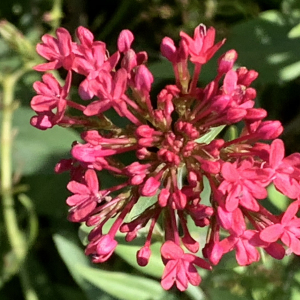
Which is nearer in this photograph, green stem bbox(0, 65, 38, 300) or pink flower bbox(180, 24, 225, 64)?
pink flower bbox(180, 24, 225, 64)

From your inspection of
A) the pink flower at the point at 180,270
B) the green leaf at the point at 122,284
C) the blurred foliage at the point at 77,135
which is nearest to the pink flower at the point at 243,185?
the pink flower at the point at 180,270

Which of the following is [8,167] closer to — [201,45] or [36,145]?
[36,145]

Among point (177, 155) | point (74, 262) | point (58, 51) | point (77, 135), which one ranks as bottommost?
point (74, 262)

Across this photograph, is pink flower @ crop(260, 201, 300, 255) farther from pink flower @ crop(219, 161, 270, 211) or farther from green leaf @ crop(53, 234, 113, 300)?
green leaf @ crop(53, 234, 113, 300)

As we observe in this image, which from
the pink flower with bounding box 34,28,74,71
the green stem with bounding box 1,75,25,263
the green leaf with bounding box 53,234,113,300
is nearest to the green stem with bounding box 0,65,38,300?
the green stem with bounding box 1,75,25,263

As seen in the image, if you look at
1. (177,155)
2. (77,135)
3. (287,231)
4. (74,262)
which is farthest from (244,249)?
(77,135)

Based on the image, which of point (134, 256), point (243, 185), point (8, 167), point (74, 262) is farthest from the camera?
point (8, 167)

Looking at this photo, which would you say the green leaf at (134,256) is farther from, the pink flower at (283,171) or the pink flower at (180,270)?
the pink flower at (283,171)
